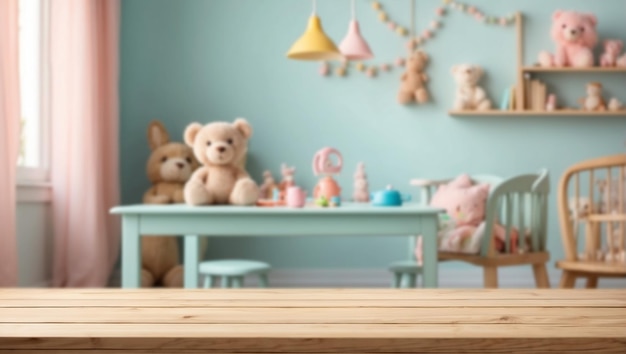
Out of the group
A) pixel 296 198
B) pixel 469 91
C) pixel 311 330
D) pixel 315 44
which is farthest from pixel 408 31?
pixel 311 330

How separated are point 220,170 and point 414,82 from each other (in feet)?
6.61

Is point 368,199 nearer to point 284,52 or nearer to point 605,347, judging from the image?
point 284,52

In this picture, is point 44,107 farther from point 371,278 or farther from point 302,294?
point 302,294

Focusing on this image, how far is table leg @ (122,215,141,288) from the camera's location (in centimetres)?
256

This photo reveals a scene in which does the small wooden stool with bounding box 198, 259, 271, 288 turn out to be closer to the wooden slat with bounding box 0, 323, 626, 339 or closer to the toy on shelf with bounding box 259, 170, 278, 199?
the toy on shelf with bounding box 259, 170, 278, 199

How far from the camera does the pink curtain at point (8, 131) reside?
303 centimetres

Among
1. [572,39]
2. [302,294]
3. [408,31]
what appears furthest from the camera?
[408,31]

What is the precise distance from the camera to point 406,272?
3.67 meters

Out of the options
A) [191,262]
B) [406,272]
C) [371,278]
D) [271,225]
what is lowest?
[371,278]

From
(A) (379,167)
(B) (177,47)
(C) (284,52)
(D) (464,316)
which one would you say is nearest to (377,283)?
(A) (379,167)

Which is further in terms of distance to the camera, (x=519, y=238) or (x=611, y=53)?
(x=611, y=53)

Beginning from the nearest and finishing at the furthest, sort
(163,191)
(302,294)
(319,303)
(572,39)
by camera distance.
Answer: (319,303)
(302,294)
(163,191)
(572,39)

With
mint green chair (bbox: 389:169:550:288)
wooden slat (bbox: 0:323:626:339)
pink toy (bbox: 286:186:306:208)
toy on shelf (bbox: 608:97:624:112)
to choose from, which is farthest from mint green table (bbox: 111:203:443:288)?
toy on shelf (bbox: 608:97:624:112)

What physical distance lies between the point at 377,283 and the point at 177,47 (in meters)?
1.80
